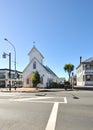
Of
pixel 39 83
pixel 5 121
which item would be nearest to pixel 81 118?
pixel 5 121

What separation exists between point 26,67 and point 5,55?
18.4 meters

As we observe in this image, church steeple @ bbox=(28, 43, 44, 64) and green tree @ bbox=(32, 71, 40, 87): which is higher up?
church steeple @ bbox=(28, 43, 44, 64)

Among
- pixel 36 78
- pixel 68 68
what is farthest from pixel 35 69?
pixel 68 68

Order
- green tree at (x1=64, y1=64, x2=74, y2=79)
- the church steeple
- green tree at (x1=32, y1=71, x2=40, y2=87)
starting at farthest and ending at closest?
green tree at (x1=64, y1=64, x2=74, y2=79)
the church steeple
green tree at (x1=32, y1=71, x2=40, y2=87)

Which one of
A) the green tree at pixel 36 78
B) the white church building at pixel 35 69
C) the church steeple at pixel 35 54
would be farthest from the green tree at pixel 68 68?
the green tree at pixel 36 78

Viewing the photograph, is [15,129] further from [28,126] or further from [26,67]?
[26,67]

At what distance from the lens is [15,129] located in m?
9.36

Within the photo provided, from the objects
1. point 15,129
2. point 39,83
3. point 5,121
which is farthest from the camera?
point 39,83

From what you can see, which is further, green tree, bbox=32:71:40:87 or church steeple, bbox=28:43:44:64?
church steeple, bbox=28:43:44:64

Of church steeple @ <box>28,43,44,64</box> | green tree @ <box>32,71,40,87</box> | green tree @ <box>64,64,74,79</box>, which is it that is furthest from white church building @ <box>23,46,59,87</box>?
green tree @ <box>64,64,74,79</box>

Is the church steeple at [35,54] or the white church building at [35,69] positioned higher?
the church steeple at [35,54]

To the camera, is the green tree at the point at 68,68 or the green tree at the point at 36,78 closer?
the green tree at the point at 36,78

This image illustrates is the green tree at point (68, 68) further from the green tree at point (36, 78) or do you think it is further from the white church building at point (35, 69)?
the green tree at point (36, 78)

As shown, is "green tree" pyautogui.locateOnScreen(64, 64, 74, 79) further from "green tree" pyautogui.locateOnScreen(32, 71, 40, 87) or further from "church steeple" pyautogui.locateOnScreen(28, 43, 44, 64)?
"green tree" pyautogui.locateOnScreen(32, 71, 40, 87)
